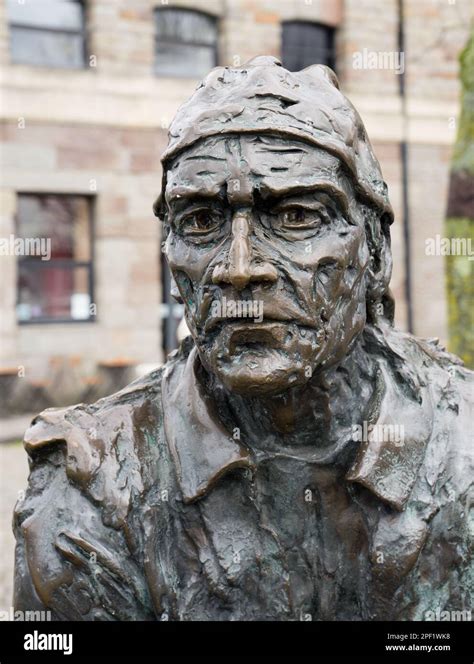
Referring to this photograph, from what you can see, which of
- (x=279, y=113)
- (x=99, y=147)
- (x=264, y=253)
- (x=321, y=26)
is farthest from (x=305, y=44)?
(x=264, y=253)

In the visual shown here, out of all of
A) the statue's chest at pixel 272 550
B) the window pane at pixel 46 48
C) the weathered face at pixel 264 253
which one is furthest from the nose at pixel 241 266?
the window pane at pixel 46 48

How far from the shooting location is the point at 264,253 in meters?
2.37

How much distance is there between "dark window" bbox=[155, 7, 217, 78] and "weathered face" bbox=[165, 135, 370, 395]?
11.8 meters

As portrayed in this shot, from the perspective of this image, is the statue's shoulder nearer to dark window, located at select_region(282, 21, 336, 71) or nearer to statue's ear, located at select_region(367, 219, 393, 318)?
statue's ear, located at select_region(367, 219, 393, 318)

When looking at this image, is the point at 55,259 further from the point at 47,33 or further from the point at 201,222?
the point at 201,222

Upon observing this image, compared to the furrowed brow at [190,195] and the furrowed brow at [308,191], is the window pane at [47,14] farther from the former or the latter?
the furrowed brow at [308,191]

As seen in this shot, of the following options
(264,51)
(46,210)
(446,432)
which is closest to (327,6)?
(264,51)

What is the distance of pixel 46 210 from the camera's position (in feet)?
43.1

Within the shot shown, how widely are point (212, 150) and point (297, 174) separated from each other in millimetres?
234

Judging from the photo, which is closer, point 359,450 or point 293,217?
point 293,217

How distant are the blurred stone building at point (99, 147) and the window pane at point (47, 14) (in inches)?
0.8

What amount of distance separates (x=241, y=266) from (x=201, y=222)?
25 centimetres

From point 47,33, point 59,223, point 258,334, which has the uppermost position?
point 47,33

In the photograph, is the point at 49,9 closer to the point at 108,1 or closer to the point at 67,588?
the point at 108,1
